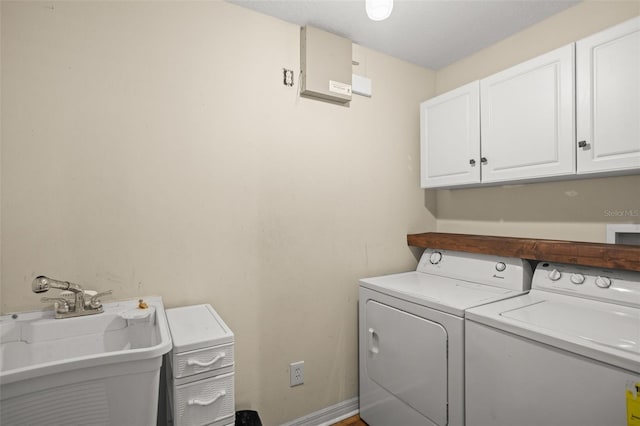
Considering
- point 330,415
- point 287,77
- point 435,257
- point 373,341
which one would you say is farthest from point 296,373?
point 287,77

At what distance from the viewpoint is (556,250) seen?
1547mm

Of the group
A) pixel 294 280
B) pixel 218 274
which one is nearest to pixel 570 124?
pixel 294 280

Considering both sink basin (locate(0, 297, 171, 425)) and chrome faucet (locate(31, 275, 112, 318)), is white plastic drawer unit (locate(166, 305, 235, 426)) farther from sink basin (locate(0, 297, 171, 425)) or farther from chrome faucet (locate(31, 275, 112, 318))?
chrome faucet (locate(31, 275, 112, 318))

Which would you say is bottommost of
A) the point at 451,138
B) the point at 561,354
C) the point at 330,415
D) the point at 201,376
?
the point at 330,415

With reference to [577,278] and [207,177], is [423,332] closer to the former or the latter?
[577,278]

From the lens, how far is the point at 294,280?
189 cm

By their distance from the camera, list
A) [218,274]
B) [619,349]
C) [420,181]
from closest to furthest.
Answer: [619,349], [218,274], [420,181]

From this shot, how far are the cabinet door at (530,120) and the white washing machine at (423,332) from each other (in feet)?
1.74

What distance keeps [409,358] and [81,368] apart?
1.39 meters

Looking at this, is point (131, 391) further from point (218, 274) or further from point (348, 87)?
point (348, 87)

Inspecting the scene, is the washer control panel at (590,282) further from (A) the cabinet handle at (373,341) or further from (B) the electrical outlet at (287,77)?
(B) the electrical outlet at (287,77)

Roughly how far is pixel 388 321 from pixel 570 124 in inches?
53.2

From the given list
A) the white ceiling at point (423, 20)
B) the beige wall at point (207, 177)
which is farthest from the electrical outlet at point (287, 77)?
the white ceiling at point (423, 20)

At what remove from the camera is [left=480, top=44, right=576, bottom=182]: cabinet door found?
1.51 meters
